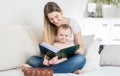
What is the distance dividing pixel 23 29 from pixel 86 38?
57 centimetres

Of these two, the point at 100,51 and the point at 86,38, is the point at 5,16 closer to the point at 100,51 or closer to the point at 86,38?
the point at 86,38

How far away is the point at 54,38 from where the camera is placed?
7.24 feet

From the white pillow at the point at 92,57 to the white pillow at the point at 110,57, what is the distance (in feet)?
0.32

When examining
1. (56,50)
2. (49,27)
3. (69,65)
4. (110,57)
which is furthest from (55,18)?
(110,57)

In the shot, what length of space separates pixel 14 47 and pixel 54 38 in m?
0.34

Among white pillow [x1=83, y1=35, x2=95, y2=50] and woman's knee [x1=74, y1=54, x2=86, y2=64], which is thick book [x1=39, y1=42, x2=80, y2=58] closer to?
woman's knee [x1=74, y1=54, x2=86, y2=64]

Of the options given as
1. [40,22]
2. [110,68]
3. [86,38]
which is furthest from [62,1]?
[110,68]

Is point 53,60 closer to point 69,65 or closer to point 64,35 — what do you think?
point 69,65

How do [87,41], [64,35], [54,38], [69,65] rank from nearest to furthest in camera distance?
1. [69,65]
2. [64,35]
3. [54,38]
4. [87,41]

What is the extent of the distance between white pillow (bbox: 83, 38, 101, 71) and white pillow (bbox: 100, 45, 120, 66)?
3.9 inches

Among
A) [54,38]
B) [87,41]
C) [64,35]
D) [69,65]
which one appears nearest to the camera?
[69,65]

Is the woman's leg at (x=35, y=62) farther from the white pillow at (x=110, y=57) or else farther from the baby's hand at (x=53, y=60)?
the white pillow at (x=110, y=57)

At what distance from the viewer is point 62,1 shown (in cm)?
317

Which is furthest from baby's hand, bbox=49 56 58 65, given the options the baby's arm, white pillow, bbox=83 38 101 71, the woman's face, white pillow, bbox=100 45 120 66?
white pillow, bbox=100 45 120 66
